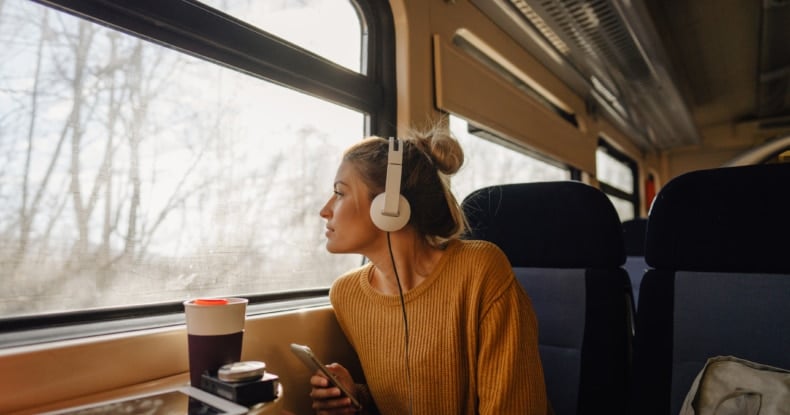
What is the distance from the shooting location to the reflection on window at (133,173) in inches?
34.3

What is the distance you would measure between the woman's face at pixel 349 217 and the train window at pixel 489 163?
0.91 m

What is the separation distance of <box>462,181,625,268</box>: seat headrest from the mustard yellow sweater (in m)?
0.28

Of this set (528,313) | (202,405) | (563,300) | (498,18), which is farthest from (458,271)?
(498,18)

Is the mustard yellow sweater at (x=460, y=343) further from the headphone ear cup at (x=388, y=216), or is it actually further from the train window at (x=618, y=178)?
the train window at (x=618, y=178)

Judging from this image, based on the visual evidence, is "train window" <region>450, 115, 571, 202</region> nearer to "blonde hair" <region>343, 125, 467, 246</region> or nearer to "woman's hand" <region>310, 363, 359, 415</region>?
"blonde hair" <region>343, 125, 467, 246</region>

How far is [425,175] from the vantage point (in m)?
1.09

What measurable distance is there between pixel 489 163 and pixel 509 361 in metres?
1.79

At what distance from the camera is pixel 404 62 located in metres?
1.72

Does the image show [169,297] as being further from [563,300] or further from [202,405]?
[563,300]

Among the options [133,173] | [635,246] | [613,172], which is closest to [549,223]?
[133,173]

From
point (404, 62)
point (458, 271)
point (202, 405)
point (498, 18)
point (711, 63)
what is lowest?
point (202, 405)

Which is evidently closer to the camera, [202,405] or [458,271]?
[202,405]

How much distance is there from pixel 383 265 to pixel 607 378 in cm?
59

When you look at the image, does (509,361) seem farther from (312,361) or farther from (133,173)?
(133,173)
